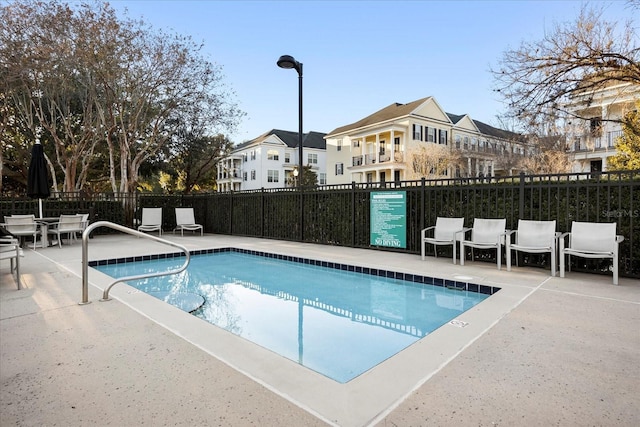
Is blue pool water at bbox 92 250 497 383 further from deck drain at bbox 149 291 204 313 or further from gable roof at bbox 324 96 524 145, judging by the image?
gable roof at bbox 324 96 524 145

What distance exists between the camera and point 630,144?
1277cm

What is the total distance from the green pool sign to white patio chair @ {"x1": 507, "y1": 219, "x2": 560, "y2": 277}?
2538mm

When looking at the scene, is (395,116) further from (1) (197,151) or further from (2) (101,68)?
(2) (101,68)

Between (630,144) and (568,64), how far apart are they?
301 inches

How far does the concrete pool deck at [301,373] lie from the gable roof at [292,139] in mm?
35616

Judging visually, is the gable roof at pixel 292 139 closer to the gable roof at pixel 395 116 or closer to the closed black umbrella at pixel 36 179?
the gable roof at pixel 395 116

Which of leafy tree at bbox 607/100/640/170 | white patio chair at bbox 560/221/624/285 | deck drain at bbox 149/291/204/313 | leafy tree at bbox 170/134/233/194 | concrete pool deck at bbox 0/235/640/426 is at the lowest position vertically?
deck drain at bbox 149/291/204/313

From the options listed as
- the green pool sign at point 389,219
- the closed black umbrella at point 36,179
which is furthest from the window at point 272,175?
the green pool sign at point 389,219

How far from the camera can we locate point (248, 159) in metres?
40.8

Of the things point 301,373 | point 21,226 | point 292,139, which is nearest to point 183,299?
point 301,373

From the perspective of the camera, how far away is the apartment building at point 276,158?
1515 inches

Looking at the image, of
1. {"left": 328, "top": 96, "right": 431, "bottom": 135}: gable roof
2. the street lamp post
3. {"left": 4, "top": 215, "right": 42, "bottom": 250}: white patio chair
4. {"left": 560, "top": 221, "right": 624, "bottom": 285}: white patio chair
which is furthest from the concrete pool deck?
{"left": 328, "top": 96, "right": 431, "bottom": 135}: gable roof

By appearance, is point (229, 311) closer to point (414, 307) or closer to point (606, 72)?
point (414, 307)

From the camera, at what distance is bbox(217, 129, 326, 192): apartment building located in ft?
126
